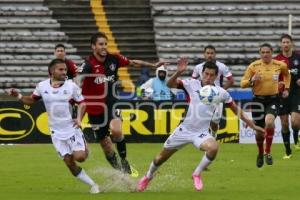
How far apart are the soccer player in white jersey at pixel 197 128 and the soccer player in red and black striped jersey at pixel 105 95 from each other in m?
1.96

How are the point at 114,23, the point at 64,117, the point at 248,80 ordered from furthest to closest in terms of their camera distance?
the point at 114,23 < the point at 248,80 < the point at 64,117

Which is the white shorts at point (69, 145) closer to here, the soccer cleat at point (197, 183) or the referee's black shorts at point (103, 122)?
the soccer cleat at point (197, 183)

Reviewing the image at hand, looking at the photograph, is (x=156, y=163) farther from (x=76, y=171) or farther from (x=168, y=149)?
(x=76, y=171)

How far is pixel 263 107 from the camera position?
17.7m

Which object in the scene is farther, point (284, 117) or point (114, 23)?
point (114, 23)

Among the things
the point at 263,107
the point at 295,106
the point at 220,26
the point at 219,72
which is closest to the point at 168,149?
the point at 219,72

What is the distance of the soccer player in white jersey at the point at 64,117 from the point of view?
41.7ft

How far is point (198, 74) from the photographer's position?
56.6 feet

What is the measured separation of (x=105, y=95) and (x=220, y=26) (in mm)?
18604

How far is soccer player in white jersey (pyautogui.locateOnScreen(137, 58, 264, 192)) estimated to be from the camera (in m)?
12.9

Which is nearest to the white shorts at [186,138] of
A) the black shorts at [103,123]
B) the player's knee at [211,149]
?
the player's knee at [211,149]

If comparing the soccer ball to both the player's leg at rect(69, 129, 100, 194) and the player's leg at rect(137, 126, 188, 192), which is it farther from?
the player's leg at rect(69, 129, 100, 194)

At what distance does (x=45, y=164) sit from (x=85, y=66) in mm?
3651

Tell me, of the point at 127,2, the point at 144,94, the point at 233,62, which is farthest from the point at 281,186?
the point at 127,2
